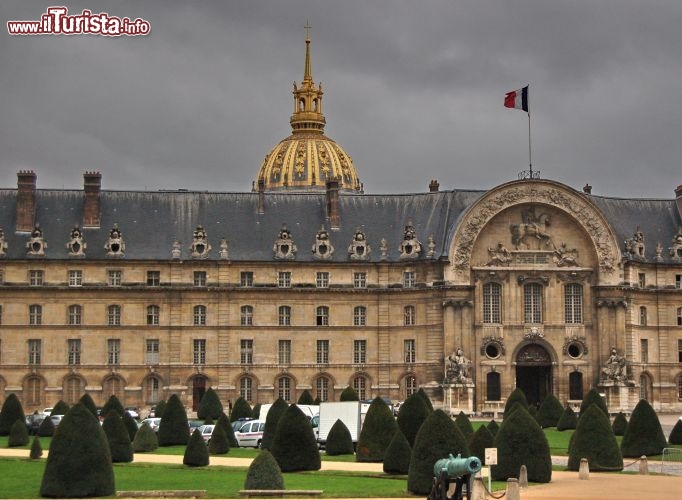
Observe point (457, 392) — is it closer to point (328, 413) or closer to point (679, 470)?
point (328, 413)

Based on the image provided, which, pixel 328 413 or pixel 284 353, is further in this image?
pixel 284 353

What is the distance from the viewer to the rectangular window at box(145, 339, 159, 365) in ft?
312

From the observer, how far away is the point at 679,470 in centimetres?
5575

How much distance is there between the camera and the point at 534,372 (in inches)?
3839

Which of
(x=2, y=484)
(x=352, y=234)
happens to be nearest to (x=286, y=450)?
(x=2, y=484)

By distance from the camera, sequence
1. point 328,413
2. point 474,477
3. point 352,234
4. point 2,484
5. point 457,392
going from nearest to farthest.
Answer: point 474,477, point 2,484, point 328,413, point 457,392, point 352,234

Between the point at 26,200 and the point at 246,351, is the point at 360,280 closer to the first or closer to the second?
the point at 246,351

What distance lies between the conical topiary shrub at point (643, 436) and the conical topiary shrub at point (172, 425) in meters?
20.4

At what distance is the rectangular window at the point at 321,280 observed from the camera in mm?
97125

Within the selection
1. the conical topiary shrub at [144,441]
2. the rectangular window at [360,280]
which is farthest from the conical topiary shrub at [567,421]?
the rectangular window at [360,280]

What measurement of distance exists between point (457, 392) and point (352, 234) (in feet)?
44.8

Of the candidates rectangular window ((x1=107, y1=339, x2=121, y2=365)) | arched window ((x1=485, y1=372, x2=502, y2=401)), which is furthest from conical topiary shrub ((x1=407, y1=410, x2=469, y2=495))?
rectangular window ((x1=107, y1=339, x2=121, y2=365))

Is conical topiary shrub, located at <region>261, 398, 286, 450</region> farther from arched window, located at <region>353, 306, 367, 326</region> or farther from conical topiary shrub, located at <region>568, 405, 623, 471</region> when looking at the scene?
arched window, located at <region>353, 306, 367, 326</region>

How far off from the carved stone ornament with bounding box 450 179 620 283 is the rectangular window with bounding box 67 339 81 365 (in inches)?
975
